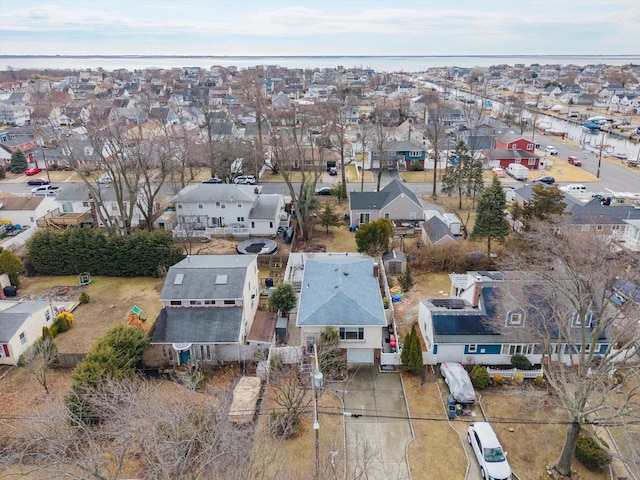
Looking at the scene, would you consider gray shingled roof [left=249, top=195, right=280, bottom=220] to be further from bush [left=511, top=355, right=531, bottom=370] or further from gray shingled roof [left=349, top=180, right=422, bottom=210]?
bush [left=511, top=355, right=531, bottom=370]

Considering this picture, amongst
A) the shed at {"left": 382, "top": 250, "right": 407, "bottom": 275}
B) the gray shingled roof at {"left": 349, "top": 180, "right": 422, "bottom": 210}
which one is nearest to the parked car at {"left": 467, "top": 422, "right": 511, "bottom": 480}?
the shed at {"left": 382, "top": 250, "right": 407, "bottom": 275}

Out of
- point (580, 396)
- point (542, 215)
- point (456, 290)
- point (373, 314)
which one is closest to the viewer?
point (580, 396)

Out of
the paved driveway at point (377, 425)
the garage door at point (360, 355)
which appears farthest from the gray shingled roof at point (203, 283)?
the paved driveway at point (377, 425)

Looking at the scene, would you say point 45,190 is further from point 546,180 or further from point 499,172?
point 546,180

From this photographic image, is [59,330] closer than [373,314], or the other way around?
[373,314]

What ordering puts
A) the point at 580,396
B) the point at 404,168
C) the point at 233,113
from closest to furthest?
the point at 580,396 < the point at 404,168 < the point at 233,113

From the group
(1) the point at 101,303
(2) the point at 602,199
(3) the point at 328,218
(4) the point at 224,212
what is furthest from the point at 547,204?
(1) the point at 101,303

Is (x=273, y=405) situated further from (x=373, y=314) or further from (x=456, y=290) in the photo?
(x=456, y=290)

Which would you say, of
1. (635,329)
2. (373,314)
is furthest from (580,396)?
(373,314)
